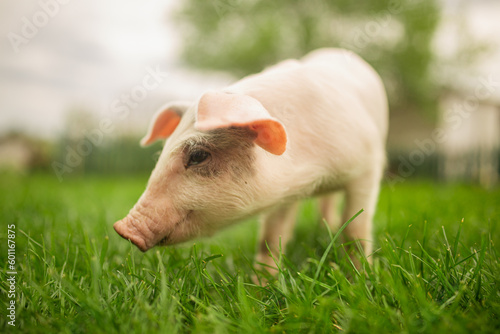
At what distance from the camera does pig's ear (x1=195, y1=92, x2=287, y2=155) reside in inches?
58.9

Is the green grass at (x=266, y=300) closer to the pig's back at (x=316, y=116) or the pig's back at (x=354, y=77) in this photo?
the pig's back at (x=316, y=116)

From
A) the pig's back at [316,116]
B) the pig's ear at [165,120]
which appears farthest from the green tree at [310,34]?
the pig's ear at [165,120]

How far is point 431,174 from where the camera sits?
1440cm

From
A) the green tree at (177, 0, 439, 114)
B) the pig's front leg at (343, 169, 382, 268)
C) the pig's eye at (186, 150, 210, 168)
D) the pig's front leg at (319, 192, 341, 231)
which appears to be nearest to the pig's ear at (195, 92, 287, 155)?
the pig's eye at (186, 150, 210, 168)

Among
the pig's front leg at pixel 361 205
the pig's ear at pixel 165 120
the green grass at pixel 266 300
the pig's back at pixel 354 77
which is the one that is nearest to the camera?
the green grass at pixel 266 300

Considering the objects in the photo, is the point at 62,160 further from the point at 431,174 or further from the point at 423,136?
the point at 423,136

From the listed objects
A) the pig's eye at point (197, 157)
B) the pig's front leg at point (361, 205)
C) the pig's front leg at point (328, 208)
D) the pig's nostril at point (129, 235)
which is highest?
the pig's eye at point (197, 157)

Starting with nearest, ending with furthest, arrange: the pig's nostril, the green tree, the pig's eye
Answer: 1. the pig's nostril
2. the pig's eye
3. the green tree

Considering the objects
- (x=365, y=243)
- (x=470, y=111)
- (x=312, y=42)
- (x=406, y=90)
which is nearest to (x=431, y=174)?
(x=470, y=111)

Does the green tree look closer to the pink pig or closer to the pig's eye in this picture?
the pink pig

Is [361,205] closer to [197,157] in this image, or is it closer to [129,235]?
[197,157]

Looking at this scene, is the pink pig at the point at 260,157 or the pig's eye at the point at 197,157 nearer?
the pink pig at the point at 260,157

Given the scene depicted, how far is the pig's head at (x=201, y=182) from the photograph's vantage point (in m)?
1.74

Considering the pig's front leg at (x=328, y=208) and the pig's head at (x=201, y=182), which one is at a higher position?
the pig's head at (x=201, y=182)
